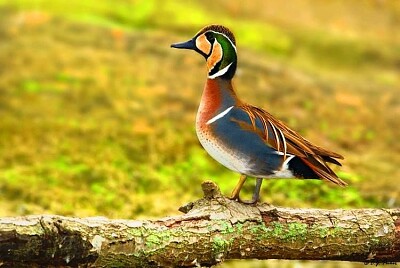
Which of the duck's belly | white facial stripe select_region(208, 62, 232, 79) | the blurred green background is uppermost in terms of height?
the blurred green background

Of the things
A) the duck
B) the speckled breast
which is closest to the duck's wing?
the duck

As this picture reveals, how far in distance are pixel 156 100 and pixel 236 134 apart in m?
5.52

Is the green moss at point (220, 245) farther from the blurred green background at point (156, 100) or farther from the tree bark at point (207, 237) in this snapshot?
the blurred green background at point (156, 100)

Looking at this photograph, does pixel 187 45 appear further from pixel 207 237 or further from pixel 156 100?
pixel 156 100

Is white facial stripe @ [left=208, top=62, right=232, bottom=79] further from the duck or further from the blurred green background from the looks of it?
the blurred green background

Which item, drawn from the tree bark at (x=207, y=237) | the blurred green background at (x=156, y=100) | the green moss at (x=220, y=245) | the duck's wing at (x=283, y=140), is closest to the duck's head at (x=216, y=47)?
the duck's wing at (x=283, y=140)

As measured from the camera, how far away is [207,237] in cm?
332

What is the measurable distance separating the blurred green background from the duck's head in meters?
3.14

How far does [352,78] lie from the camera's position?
10.8 m

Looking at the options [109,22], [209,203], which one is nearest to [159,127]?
[109,22]

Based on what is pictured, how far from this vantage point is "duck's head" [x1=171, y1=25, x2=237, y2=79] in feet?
10.5

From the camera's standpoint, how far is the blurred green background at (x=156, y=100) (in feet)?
22.0

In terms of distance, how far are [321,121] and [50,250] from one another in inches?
238

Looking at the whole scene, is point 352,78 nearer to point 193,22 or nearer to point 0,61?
point 193,22
